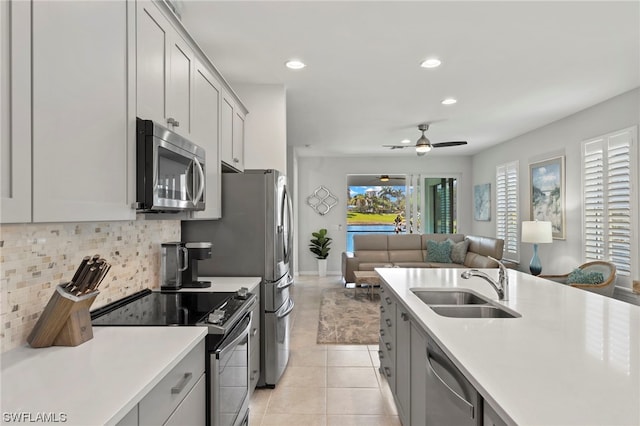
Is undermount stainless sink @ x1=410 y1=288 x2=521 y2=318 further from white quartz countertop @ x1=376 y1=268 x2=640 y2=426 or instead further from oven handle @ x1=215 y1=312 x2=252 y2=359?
oven handle @ x1=215 y1=312 x2=252 y2=359

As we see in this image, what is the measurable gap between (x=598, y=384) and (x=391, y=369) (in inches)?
63.1

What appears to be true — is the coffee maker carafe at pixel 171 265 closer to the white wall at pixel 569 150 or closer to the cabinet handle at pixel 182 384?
the cabinet handle at pixel 182 384

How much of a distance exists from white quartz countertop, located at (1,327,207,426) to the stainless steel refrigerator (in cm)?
131

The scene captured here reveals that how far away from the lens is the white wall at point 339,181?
26.6 feet

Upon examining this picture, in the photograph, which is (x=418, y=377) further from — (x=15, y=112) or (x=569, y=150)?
(x=569, y=150)

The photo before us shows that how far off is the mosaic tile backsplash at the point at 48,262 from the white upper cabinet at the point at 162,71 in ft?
2.01

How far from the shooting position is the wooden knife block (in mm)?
1290

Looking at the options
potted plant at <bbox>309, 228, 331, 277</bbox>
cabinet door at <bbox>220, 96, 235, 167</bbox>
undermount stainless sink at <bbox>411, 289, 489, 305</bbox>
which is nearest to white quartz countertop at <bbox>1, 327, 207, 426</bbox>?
undermount stainless sink at <bbox>411, 289, 489, 305</bbox>

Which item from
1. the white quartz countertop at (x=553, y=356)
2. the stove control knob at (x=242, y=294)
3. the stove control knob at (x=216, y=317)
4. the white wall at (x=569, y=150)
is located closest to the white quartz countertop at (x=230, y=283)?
the stove control knob at (x=242, y=294)

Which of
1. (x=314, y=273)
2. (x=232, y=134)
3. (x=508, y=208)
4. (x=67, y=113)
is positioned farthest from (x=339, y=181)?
(x=67, y=113)

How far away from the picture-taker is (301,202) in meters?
8.11

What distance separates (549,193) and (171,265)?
200 inches

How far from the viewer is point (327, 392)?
2.79 m

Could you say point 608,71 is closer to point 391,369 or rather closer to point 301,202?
point 391,369
